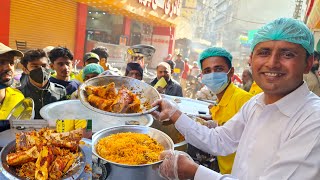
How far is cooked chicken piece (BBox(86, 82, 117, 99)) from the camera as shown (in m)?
2.32

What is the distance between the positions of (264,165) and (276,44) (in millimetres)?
763

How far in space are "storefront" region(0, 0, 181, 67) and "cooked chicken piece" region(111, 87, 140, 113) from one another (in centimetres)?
1059

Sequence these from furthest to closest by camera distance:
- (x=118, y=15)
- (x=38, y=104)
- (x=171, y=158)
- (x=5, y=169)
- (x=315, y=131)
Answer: (x=118, y=15), (x=38, y=104), (x=171, y=158), (x=315, y=131), (x=5, y=169)

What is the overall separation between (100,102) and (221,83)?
154cm

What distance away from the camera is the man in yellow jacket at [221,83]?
2827 mm

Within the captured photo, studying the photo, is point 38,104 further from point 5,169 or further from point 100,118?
point 5,169

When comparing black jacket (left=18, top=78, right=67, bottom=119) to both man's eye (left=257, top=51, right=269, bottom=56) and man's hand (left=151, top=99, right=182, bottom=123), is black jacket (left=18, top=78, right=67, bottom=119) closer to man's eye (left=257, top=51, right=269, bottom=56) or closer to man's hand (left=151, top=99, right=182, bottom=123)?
man's hand (left=151, top=99, right=182, bottom=123)

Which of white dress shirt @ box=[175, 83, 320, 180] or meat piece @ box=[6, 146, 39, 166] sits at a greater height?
A: white dress shirt @ box=[175, 83, 320, 180]

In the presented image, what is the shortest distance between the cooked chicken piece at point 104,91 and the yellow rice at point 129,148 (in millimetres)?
378

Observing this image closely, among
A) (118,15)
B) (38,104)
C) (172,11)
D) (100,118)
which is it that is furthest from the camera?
(172,11)

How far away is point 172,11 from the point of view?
21844mm

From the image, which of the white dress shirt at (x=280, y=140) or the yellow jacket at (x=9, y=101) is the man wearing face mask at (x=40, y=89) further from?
the white dress shirt at (x=280, y=140)

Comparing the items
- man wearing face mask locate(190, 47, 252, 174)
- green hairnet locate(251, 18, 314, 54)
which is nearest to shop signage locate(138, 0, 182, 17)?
man wearing face mask locate(190, 47, 252, 174)

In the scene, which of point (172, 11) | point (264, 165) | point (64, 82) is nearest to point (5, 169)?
point (264, 165)
